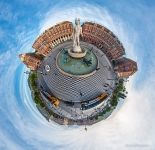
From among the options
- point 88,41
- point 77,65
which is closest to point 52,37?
point 88,41

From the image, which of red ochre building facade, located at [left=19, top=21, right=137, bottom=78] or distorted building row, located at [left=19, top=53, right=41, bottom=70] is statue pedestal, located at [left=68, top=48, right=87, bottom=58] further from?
distorted building row, located at [left=19, top=53, right=41, bottom=70]

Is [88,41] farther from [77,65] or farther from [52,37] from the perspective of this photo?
[77,65]

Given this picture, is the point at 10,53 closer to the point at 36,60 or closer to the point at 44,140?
the point at 36,60

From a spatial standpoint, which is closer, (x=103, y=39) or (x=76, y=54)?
(x=76, y=54)

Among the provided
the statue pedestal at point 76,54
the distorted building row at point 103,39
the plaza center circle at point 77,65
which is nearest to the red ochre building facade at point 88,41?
the distorted building row at point 103,39

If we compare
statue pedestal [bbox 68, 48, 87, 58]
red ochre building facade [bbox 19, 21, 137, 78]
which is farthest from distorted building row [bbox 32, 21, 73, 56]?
statue pedestal [bbox 68, 48, 87, 58]

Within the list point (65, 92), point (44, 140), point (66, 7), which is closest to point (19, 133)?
point (44, 140)
